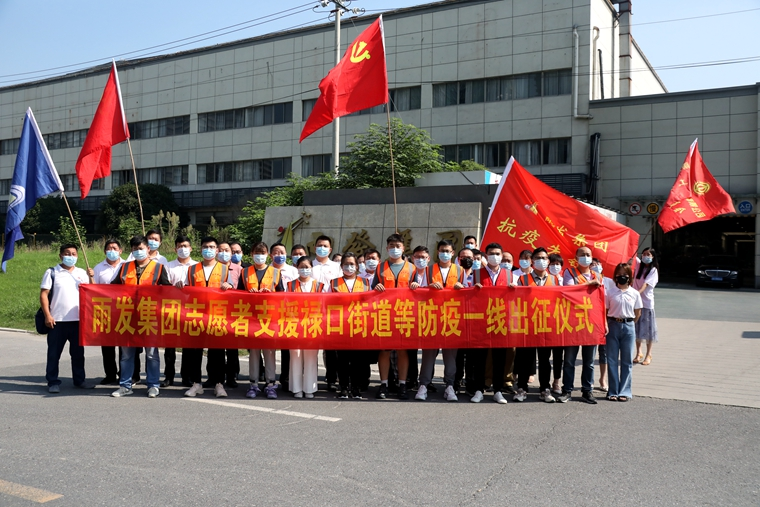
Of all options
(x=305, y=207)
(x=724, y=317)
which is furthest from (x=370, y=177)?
(x=724, y=317)

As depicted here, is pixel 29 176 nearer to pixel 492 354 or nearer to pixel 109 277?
pixel 109 277

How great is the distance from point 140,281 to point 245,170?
3405 cm

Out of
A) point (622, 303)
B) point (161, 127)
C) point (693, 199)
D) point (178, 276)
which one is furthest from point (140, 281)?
point (161, 127)

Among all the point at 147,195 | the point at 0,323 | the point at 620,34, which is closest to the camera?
the point at 0,323

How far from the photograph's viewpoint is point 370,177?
80.4 ft

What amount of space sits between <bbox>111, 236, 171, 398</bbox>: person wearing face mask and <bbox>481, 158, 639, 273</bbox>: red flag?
4.45 m

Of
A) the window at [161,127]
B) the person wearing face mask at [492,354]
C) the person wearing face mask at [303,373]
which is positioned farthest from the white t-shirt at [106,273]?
the window at [161,127]

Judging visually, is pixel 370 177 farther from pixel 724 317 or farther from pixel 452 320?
pixel 452 320

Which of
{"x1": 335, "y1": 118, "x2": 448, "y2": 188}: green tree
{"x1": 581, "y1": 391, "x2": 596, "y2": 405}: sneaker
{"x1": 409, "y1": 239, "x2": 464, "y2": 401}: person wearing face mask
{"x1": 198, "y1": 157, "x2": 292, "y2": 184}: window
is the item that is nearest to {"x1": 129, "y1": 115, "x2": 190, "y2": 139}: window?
{"x1": 198, "y1": 157, "x2": 292, "y2": 184}: window

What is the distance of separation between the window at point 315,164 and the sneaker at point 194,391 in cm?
3086

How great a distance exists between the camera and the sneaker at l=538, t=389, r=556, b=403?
740 cm

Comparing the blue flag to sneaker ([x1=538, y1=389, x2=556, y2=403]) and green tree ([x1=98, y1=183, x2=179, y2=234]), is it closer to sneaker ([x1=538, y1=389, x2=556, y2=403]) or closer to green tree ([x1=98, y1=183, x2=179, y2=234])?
sneaker ([x1=538, y1=389, x2=556, y2=403])

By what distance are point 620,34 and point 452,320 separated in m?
33.4

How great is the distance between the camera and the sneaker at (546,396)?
7402 millimetres
